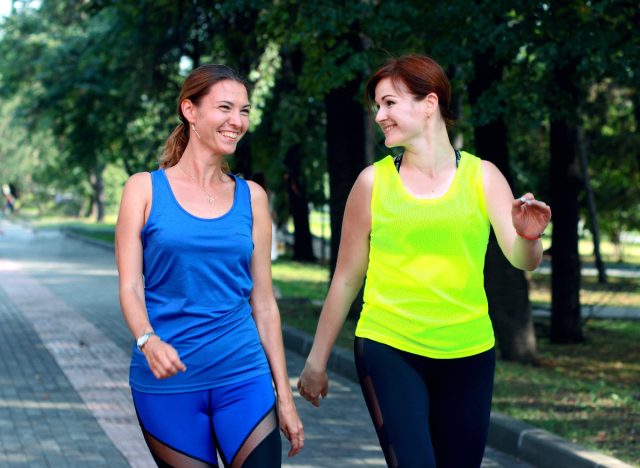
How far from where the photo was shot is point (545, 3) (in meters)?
10.0

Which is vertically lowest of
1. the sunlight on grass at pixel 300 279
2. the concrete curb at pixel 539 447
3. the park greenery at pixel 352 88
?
the sunlight on grass at pixel 300 279

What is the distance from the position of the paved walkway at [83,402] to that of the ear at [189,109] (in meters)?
3.72

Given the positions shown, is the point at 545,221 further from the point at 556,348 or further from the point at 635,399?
the point at 556,348

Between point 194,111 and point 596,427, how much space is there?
4.79 m

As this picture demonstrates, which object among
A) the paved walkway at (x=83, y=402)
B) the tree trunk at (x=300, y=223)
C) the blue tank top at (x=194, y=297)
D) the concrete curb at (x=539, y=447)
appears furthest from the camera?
the tree trunk at (x=300, y=223)

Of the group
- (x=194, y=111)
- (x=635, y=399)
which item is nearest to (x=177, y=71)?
(x=635, y=399)

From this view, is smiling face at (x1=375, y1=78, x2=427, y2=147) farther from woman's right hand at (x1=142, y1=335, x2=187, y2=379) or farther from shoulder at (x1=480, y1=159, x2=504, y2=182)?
woman's right hand at (x1=142, y1=335, x2=187, y2=379)

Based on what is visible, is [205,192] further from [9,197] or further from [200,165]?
[9,197]

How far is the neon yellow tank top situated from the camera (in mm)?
3715

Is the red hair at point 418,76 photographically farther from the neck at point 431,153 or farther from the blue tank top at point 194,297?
the blue tank top at point 194,297

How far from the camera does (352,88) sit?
1438cm

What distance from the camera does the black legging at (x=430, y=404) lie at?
12.2 feet

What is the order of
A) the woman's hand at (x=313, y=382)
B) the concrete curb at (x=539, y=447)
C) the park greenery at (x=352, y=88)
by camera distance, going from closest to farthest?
the woman's hand at (x=313, y=382) < the concrete curb at (x=539, y=447) < the park greenery at (x=352, y=88)

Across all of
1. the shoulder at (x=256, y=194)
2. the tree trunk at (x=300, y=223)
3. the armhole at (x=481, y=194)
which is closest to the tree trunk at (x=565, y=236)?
the armhole at (x=481, y=194)
